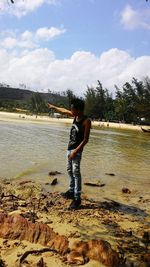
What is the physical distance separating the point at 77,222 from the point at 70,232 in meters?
0.57

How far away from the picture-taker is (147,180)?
11.5 metres

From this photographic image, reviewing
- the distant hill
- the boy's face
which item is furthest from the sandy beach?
the distant hill

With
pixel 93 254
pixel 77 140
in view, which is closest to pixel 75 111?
pixel 77 140

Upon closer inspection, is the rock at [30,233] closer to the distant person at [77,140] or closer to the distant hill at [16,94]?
the distant person at [77,140]

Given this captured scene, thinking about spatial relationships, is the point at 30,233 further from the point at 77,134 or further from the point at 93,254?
the point at 77,134

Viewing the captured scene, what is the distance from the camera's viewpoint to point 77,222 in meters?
5.82

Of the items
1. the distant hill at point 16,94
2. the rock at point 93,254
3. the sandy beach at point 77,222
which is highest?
the distant hill at point 16,94

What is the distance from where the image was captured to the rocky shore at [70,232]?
4.27 meters

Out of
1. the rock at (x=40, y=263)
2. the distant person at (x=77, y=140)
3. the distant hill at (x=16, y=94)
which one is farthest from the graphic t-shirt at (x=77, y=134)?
the distant hill at (x=16, y=94)

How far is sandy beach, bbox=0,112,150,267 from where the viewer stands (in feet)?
14.2

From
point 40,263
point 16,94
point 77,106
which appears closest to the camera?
point 40,263

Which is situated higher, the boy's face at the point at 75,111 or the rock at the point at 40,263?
the boy's face at the point at 75,111

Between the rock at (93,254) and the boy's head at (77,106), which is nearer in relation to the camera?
the rock at (93,254)

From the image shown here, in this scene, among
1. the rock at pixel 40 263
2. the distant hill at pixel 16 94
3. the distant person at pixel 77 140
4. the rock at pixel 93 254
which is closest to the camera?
the rock at pixel 40 263
